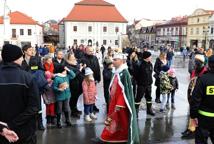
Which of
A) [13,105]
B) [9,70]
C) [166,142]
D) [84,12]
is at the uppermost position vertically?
[84,12]

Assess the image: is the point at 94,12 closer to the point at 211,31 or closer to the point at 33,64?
the point at 211,31

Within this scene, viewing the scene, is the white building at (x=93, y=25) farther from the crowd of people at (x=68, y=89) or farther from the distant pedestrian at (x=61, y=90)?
the distant pedestrian at (x=61, y=90)

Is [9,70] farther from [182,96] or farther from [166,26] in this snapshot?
[166,26]

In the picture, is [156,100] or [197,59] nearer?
[197,59]

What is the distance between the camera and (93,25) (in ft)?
259

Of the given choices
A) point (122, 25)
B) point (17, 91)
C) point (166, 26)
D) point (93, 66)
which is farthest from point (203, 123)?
point (166, 26)

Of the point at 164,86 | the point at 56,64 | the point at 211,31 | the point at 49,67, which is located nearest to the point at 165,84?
the point at 164,86

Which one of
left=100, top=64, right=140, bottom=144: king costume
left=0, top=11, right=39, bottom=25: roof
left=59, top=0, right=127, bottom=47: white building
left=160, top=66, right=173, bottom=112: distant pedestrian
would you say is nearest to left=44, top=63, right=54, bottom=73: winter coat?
left=100, top=64, right=140, bottom=144: king costume

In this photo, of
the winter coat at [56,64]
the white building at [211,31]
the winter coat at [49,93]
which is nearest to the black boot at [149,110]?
the winter coat at [56,64]

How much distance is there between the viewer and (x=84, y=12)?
80500 mm

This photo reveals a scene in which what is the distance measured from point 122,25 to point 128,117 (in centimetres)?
7606

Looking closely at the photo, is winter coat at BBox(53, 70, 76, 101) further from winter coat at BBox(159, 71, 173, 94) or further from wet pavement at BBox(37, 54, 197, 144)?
winter coat at BBox(159, 71, 173, 94)

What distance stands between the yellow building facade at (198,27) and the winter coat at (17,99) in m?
70.2

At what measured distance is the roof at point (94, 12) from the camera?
259 ft
